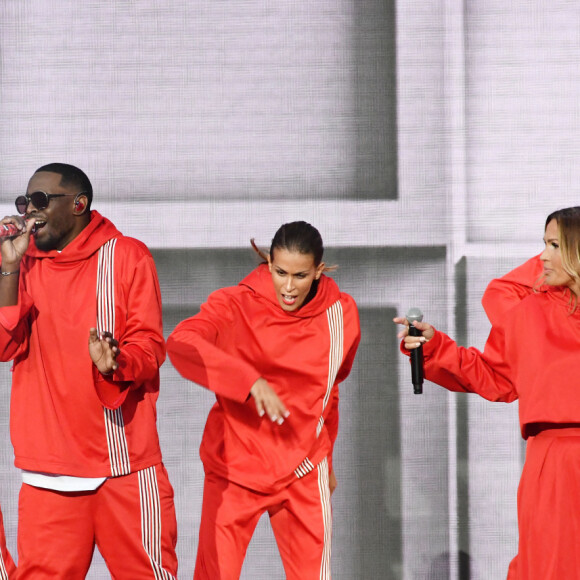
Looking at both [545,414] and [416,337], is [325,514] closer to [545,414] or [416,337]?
[416,337]

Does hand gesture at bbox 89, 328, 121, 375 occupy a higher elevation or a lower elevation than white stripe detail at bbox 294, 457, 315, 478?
higher

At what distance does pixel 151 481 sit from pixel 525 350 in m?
1.19

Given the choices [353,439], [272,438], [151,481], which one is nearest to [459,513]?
[353,439]

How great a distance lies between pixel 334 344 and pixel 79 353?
80 cm

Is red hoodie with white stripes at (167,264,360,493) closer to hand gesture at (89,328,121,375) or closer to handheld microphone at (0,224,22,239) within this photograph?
hand gesture at (89,328,121,375)

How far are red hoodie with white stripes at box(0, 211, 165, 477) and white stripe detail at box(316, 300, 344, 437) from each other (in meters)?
0.55

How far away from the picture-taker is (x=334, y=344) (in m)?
3.08

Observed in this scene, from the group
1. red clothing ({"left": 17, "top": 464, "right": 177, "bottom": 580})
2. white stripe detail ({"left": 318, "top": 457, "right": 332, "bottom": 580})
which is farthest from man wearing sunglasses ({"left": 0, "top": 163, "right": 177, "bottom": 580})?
white stripe detail ({"left": 318, "top": 457, "right": 332, "bottom": 580})

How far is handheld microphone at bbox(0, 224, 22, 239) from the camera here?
2.83 meters

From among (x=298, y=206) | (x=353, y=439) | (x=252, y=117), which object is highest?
(x=252, y=117)

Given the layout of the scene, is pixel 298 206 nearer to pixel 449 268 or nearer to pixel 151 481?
pixel 449 268

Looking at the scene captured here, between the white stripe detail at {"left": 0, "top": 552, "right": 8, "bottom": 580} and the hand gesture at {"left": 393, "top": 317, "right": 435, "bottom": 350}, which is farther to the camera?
the white stripe detail at {"left": 0, "top": 552, "right": 8, "bottom": 580}

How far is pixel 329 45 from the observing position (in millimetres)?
3875

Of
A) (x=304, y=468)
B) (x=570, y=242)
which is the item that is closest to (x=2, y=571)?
(x=304, y=468)
